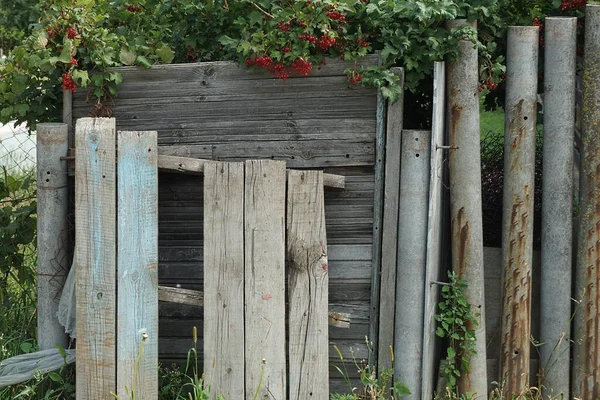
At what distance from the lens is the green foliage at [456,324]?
4574mm

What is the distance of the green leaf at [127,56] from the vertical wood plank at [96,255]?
60 cm

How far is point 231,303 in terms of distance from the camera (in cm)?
428

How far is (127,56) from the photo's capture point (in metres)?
4.73

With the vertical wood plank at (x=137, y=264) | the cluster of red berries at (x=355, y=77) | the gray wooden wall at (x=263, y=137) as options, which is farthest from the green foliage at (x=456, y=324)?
the vertical wood plank at (x=137, y=264)

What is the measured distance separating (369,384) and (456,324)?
586 millimetres

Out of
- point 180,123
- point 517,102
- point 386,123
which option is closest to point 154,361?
point 180,123

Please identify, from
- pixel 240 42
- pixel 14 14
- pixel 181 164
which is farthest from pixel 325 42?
pixel 14 14

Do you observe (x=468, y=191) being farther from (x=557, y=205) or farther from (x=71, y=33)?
(x=71, y=33)

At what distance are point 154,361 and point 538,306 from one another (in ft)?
7.11

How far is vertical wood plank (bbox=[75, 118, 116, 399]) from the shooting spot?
4.22 meters

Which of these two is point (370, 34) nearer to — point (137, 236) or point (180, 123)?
point (180, 123)

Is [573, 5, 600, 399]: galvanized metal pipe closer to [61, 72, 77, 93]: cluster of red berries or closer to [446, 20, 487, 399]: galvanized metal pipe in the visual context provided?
[446, 20, 487, 399]: galvanized metal pipe

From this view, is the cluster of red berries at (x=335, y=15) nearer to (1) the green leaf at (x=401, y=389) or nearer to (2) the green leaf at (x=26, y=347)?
(1) the green leaf at (x=401, y=389)

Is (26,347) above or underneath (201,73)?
underneath
